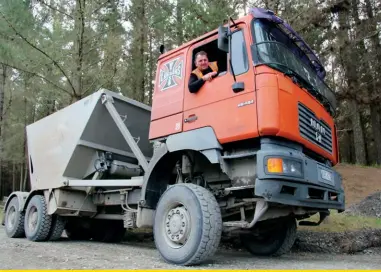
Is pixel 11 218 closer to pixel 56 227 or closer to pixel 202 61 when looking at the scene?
pixel 56 227

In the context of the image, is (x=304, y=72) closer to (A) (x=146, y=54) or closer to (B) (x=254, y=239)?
(B) (x=254, y=239)

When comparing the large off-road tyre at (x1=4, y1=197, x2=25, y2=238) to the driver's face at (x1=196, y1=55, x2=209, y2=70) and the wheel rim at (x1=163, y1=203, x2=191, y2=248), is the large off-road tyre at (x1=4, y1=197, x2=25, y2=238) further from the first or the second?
the driver's face at (x1=196, y1=55, x2=209, y2=70)

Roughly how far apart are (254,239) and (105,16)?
25.9 ft

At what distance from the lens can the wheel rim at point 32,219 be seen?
25.1ft

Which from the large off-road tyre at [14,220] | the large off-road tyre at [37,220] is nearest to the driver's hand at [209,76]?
the large off-road tyre at [37,220]

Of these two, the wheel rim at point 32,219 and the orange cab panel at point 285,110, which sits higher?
the orange cab panel at point 285,110

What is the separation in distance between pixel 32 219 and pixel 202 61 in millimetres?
Answer: 4961

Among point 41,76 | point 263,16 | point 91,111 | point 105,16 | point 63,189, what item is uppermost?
point 105,16

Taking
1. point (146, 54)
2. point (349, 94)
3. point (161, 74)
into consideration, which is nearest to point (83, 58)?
point (146, 54)

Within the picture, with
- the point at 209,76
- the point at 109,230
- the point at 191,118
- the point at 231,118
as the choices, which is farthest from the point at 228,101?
the point at 109,230

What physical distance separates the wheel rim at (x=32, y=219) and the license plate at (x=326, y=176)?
555 cm

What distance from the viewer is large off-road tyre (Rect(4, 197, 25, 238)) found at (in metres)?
8.09

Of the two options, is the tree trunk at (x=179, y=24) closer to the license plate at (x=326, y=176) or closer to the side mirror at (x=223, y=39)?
the side mirror at (x=223, y=39)

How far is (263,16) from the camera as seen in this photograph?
493 centimetres
